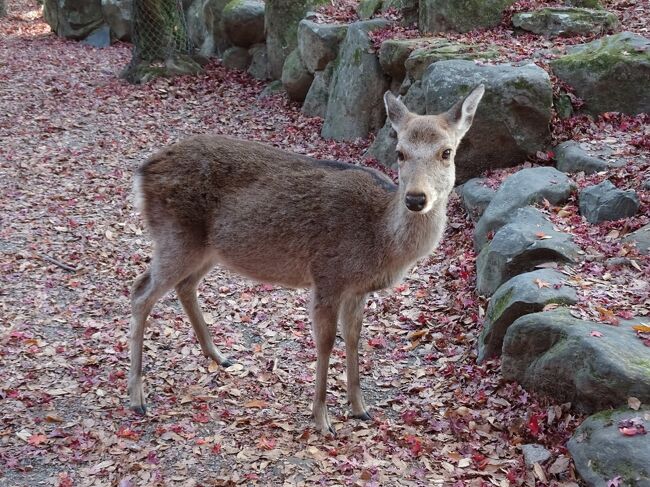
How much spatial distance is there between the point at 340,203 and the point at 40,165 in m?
7.51

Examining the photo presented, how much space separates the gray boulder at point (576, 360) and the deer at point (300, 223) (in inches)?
42.7

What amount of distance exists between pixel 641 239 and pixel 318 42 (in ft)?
26.9

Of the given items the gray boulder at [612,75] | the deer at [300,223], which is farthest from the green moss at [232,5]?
the deer at [300,223]

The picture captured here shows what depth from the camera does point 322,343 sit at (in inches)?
230

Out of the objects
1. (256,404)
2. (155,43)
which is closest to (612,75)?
(256,404)

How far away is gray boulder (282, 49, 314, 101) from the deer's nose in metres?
9.57

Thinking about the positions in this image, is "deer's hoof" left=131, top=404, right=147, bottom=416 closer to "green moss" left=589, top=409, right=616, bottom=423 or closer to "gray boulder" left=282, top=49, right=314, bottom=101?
"green moss" left=589, top=409, right=616, bottom=423

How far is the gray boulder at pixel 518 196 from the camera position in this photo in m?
8.03

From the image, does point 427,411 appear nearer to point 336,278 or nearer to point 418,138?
point 336,278

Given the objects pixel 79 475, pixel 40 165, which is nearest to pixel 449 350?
pixel 79 475

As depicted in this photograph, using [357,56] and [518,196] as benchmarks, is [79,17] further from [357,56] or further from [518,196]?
[518,196]

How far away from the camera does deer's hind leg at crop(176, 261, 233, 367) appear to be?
22.1ft

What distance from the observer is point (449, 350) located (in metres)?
7.05

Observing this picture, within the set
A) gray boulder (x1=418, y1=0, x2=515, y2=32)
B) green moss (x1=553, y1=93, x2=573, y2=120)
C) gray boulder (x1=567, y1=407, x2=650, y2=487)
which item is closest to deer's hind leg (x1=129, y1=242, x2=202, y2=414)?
gray boulder (x1=567, y1=407, x2=650, y2=487)
